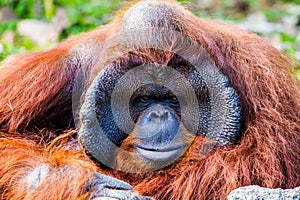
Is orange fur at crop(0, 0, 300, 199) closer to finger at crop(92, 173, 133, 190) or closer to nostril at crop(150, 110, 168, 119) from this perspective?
finger at crop(92, 173, 133, 190)

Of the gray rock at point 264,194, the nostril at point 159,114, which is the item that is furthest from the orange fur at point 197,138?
the gray rock at point 264,194

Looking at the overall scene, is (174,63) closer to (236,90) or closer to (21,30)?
(236,90)

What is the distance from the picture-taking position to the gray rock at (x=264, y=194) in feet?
7.67

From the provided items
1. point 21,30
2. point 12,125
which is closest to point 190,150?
point 12,125

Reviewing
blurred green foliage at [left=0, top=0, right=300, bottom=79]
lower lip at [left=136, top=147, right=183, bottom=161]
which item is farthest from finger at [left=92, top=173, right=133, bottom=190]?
blurred green foliage at [left=0, top=0, right=300, bottom=79]

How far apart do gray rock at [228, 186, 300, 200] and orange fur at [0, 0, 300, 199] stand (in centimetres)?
51

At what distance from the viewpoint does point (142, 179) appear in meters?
3.19

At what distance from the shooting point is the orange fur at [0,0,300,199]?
2986mm

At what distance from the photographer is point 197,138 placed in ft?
10.5

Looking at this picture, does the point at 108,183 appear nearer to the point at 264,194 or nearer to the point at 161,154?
the point at 161,154

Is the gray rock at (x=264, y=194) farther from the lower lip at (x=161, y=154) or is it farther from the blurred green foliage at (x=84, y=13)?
the blurred green foliage at (x=84, y=13)

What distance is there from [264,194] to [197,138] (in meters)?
0.85

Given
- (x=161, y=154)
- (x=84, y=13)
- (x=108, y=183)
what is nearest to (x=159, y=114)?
(x=161, y=154)

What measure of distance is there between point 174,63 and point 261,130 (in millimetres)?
525
